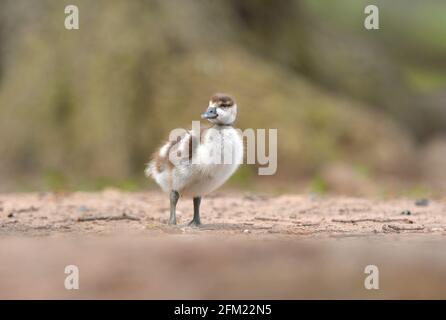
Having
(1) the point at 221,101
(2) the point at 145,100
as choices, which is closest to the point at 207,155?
(1) the point at 221,101

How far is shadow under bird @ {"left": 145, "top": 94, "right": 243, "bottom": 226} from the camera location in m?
7.45

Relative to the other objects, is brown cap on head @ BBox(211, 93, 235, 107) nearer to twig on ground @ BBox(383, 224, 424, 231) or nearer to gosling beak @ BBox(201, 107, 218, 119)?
gosling beak @ BBox(201, 107, 218, 119)

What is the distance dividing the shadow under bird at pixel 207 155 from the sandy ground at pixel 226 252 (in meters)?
0.39

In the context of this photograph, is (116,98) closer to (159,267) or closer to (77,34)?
(77,34)

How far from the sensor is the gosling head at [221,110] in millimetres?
7461

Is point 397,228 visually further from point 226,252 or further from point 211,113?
point 226,252

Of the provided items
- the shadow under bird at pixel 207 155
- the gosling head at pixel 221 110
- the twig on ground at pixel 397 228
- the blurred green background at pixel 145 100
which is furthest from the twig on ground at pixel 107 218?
the blurred green background at pixel 145 100

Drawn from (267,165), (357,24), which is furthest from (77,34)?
(357,24)

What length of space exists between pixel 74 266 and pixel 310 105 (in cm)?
1110

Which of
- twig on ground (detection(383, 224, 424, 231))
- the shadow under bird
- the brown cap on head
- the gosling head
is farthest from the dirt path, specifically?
the brown cap on head

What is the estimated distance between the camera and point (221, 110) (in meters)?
7.47

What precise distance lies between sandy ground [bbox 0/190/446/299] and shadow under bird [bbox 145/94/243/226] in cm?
39

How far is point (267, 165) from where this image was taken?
16094 mm

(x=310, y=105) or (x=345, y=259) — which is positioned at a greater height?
(x=310, y=105)
